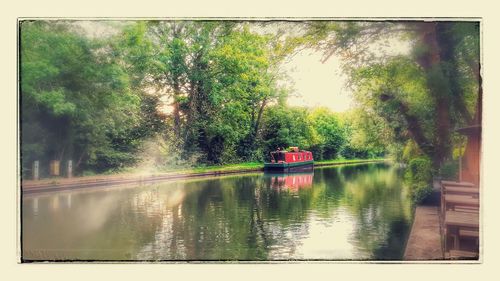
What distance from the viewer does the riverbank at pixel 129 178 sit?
8375mm

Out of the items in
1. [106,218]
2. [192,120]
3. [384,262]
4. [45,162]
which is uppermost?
[192,120]

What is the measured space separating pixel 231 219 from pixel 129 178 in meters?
1.87

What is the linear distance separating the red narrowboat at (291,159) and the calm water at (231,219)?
194 millimetres

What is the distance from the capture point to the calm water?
26.6 feet

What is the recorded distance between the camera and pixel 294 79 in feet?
29.2

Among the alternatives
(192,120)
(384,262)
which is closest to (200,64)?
(192,120)

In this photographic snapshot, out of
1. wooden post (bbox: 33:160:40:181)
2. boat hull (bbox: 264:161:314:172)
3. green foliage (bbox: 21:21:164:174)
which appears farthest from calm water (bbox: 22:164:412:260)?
green foliage (bbox: 21:21:164:174)

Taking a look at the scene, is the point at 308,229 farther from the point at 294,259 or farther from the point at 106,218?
the point at 106,218

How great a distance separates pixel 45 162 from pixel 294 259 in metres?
4.25

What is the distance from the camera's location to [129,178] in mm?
8875

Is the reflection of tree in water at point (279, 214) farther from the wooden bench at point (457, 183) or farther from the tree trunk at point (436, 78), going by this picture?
the tree trunk at point (436, 78)

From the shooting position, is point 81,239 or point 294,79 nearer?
point 81,239

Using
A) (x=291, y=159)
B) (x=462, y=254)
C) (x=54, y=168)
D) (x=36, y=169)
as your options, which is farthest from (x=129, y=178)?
(x=462, y=254)

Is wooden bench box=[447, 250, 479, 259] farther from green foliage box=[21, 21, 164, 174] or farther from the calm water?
green foliage box=[21, 21, 164, 174]
